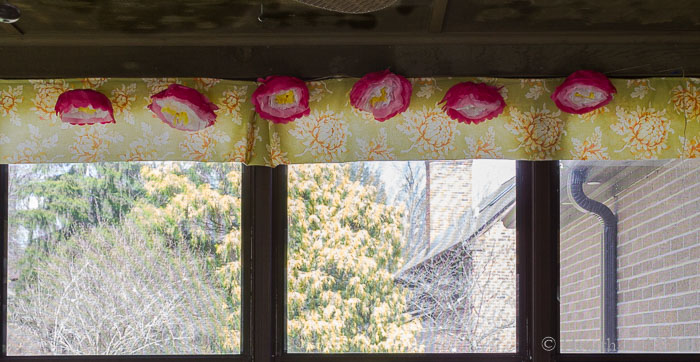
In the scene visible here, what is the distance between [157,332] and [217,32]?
54.3 inches

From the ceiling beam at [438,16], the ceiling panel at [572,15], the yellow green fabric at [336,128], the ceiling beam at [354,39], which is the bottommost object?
the yellow green fabric at [336,128]

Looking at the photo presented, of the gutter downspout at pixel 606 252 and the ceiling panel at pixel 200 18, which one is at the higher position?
the ceiling panel at pixel 200 18

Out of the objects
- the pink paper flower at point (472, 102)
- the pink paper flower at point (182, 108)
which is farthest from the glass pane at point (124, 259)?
the pink paper flower at point (472, 102)

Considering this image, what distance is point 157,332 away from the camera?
3729 mm

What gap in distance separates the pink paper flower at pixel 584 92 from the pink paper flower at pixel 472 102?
262 millimetres

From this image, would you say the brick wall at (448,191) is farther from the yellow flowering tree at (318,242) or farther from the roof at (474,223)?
the yellow flowering tree at (318,242)

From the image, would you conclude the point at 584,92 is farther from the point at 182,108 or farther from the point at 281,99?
the point at 182,108

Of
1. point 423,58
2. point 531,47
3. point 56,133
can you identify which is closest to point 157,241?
point 56,133

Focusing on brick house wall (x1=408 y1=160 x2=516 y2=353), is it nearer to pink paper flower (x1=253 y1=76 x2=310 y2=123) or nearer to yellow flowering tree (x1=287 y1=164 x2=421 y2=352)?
yellow flowering tree (x1=287 y1=164 x2=421 y2=352)

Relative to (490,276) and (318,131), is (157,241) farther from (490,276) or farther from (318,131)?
(490,276)

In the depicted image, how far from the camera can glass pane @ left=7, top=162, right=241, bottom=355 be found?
3729 mm

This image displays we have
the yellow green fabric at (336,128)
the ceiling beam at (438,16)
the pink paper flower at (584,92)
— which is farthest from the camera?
the yellow green fabric at (336,128)

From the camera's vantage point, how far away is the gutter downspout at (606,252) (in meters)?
3.69

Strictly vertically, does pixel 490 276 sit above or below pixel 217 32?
below
